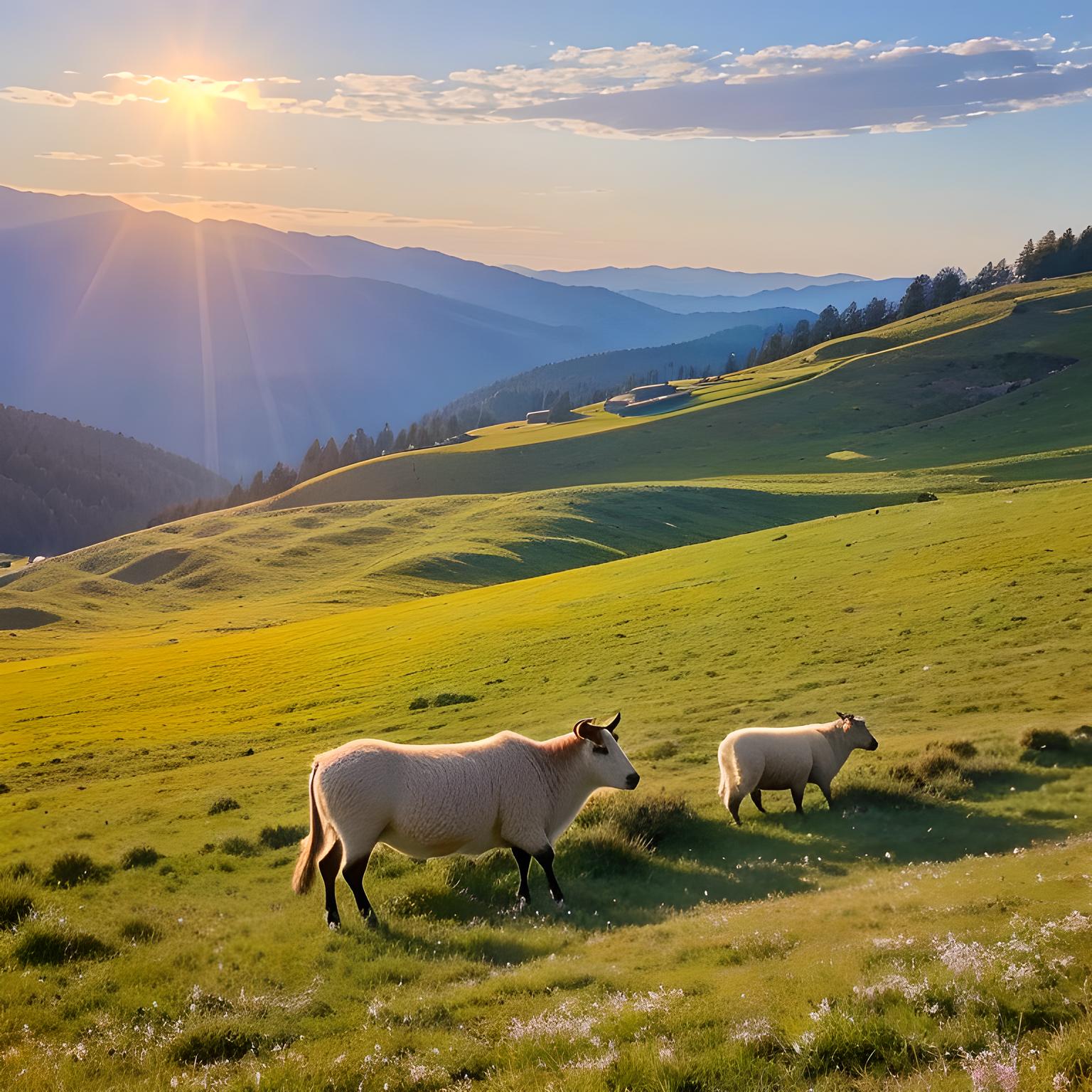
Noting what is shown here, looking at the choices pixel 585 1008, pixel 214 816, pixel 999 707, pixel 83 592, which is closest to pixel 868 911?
pixel 585 1008

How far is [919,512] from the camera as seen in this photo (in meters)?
53.1

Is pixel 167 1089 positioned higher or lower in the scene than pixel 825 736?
higher

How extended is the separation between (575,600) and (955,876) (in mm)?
38835

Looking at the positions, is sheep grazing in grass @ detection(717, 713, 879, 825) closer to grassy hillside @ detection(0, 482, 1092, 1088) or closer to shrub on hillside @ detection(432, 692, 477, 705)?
grassy hillside @ detection(0, 482, 1092, 1088)

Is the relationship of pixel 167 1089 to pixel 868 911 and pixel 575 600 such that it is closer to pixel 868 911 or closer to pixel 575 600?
pixel 868 911

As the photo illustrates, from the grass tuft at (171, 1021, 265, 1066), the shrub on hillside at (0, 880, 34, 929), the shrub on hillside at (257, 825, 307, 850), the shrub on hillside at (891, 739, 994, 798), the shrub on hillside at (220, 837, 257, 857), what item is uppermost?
the grass tuft at (171, 1021, 265, 1066)

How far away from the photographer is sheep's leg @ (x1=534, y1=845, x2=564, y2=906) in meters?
13.6

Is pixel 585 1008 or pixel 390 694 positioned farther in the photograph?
pixel 390 694

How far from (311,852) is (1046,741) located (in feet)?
51.2

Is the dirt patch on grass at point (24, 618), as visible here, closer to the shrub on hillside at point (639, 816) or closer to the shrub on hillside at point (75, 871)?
the shrub on hillside at point (75, 871)

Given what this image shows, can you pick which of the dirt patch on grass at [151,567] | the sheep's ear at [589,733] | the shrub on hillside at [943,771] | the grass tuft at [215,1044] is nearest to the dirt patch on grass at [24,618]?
the dirt patch on grass at [151,567]

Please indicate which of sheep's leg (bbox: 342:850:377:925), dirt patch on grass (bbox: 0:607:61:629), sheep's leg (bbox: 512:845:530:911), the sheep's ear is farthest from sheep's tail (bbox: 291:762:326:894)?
dirt patch on grass (bbox: 0:607:61:629)

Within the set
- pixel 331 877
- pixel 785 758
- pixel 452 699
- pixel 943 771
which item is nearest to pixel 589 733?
pixel 331 877

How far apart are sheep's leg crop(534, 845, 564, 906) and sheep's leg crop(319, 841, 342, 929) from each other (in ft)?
9.83
